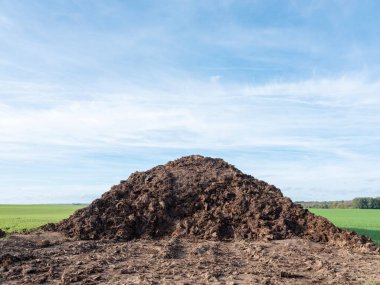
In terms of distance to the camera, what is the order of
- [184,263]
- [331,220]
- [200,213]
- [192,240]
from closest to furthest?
[184,263] < [192,240] < [200,213] < [331,220]

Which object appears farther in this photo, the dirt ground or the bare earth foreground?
the bare earth foreground

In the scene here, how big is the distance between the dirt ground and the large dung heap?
2.64 ft

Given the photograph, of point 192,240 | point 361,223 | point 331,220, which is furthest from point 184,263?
point 331,220

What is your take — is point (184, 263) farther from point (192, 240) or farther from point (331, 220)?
point (331, 220)

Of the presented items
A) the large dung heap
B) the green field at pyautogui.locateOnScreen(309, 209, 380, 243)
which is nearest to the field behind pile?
the green field at pyautogui.locateOnScreen(309, 209, 380, 243)

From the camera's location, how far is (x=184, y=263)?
964cm

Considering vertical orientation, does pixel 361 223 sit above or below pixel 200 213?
below

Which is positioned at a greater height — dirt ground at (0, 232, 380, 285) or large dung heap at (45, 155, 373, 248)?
large dung heap at (45, 155, 373, 248)

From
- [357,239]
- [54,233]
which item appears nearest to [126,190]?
[54,233]

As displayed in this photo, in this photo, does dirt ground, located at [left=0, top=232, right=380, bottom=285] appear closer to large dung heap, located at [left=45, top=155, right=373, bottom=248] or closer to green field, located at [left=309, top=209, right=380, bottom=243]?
large dung heap, located at [left=45, top=155, right=373, bottom=248]

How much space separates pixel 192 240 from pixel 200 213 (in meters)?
1.65

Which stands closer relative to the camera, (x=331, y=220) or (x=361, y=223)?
(x=361, y=223)

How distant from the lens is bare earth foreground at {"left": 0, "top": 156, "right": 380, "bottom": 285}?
8773mm

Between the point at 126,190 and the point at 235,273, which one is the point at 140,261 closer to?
the point at 235,273
